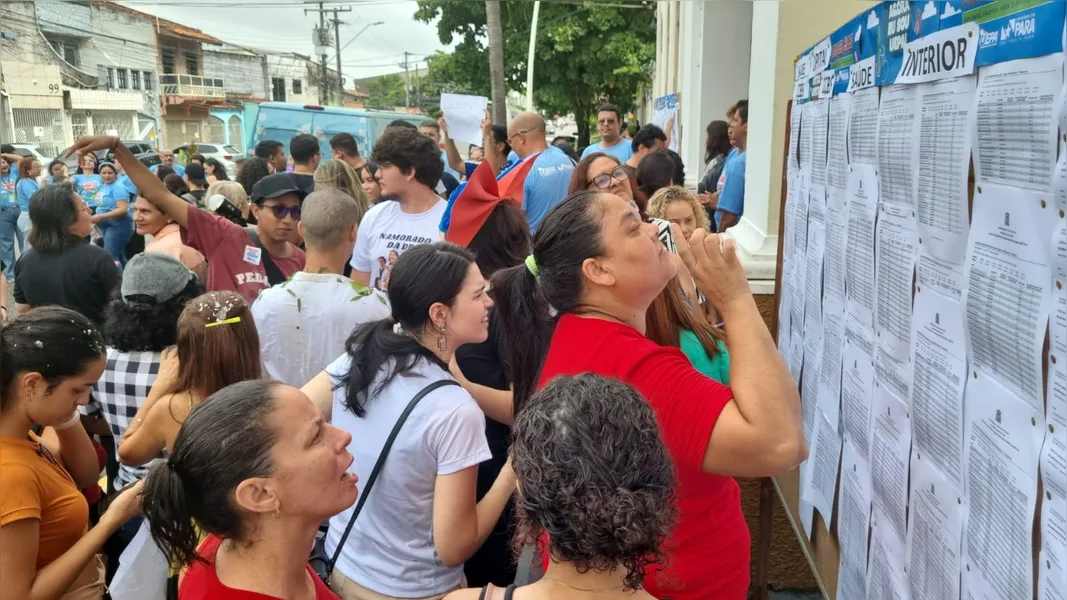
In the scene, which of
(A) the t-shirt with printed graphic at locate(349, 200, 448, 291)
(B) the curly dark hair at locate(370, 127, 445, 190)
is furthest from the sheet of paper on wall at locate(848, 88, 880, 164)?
(B) the curly dark hair at locate(370, 127, 445, 190)

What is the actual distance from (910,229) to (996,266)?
1.52 feet

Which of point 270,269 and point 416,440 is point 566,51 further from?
point 416,440

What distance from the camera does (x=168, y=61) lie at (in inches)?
2029

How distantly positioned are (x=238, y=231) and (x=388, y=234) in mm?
794

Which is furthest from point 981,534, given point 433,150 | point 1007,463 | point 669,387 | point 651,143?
point 651,143

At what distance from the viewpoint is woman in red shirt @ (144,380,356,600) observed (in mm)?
1687

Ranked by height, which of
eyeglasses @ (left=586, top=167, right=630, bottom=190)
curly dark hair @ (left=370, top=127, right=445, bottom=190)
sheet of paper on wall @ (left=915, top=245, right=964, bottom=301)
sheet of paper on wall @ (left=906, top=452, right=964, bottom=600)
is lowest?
sheet of paper on wall @ (left=906, top=452, right=964, bottom=600)

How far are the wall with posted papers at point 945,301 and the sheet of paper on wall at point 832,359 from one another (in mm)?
12

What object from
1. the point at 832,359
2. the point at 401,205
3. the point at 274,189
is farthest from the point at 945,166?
the point at 274,189

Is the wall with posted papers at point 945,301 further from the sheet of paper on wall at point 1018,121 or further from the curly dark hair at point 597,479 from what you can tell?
the curly dark hair at point 597,479

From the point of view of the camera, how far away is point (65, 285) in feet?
15.2

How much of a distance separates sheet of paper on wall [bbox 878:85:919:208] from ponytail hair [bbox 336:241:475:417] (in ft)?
3.92

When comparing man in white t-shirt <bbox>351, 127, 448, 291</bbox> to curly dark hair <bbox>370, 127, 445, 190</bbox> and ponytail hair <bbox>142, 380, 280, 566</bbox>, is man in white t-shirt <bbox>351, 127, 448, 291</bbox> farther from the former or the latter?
ponytail hair <bbox>142, 380, 280, 566</bbox>

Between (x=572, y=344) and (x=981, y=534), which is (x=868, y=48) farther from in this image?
A: (x=981, y=534)
